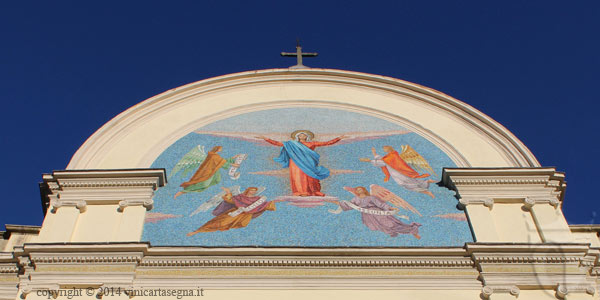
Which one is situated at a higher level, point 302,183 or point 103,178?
point 103,178

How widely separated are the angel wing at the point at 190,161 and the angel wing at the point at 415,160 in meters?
3.01

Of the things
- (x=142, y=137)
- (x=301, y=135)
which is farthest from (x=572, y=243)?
(x=142, y=137)

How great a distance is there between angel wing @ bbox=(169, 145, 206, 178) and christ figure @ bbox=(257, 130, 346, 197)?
0.99 metres

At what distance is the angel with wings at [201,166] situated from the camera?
39.3 feet

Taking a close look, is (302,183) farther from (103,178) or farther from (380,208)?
(103,178)

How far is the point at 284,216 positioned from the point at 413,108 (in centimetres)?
365

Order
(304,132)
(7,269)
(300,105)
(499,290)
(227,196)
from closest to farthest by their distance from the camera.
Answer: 1. (499,290)
2. (7,269)
3. (227,196)
4. (304,132)
5. (300,105)

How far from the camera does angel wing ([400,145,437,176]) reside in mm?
12438

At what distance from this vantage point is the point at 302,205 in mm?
11406

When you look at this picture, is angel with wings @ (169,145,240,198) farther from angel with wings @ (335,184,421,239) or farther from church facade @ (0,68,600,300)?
angel with wings @ (335,184,421,239)

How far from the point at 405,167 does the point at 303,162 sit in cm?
150

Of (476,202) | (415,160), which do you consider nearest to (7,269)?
(415,160)

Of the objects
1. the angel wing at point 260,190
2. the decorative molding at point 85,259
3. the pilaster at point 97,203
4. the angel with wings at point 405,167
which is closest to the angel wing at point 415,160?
the angel with wings at point 405,167

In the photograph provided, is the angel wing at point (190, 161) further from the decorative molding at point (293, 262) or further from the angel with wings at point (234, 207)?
the decorative molding at point (293, 262)
